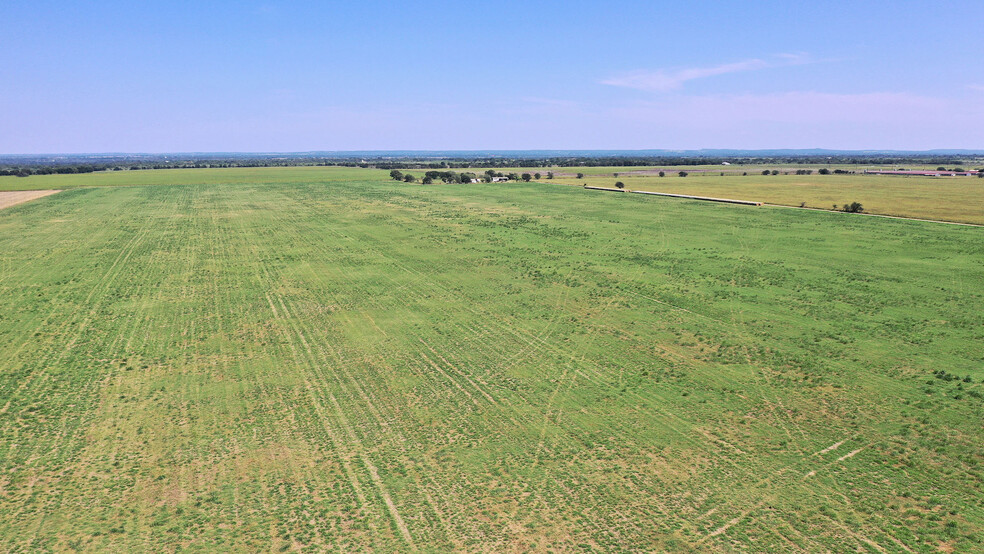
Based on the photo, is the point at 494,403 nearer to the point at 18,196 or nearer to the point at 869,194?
the point at 869,194

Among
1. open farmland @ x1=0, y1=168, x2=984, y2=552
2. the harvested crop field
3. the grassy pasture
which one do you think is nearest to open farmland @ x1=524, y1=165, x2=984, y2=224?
the grassy pasture

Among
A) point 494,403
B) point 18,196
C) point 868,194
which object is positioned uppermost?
point 18,196

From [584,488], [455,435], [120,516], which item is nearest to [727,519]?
[584,488]

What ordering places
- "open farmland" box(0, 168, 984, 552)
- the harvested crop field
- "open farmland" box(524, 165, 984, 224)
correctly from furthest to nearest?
the harvested crop field < "open farmland" box(524, 165, 984, 224) < "open farmland" box(0, 168, 984, 552)

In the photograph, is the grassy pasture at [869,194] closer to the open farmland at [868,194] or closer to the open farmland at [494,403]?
the open farmland at [868,194]

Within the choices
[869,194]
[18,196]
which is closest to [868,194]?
[869,194]

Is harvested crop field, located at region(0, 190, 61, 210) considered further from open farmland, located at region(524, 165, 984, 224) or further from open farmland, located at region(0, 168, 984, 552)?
open farmland, located at region(524, 165, 984, 224)
